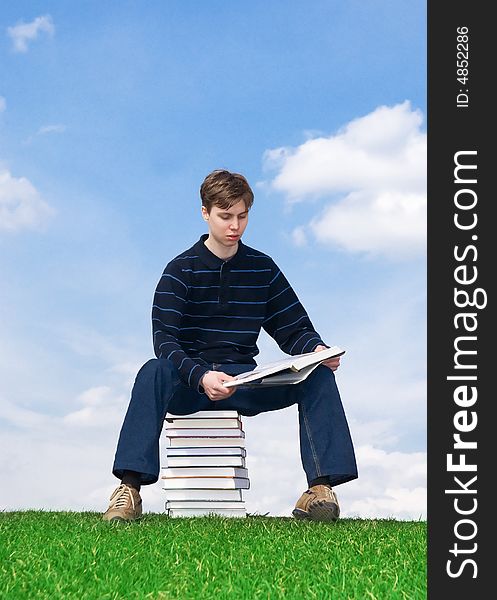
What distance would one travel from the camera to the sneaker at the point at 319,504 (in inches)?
165

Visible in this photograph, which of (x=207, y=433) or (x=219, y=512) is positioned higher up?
(x=207, y=433)

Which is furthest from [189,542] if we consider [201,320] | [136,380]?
[201,320]

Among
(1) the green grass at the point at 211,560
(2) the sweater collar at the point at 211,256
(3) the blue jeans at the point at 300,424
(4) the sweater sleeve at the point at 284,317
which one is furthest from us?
(4) the sweater sleeve at the point at 284,317

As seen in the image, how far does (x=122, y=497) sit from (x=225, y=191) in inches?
62.1

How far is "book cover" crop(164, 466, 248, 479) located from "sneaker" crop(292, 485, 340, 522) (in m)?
0.40

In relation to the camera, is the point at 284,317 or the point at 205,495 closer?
the point at 205,495

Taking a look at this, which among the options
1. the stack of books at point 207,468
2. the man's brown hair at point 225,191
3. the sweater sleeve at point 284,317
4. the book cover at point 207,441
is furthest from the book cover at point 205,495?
the man's brown hair at point 225,191

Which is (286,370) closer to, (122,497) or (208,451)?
(208,451)

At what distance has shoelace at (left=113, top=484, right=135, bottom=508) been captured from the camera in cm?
415

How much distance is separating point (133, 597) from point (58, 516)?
2353mm

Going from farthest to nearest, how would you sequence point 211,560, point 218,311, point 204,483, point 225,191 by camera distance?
point 218,311 < point 204,483 < point 225,191 < point 211,560

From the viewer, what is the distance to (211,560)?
3.07 metres

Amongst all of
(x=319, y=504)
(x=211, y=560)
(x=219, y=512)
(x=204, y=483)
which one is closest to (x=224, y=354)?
(x=204, y=483)

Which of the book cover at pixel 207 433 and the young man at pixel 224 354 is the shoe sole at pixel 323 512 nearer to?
the young man at pixel 224 354
